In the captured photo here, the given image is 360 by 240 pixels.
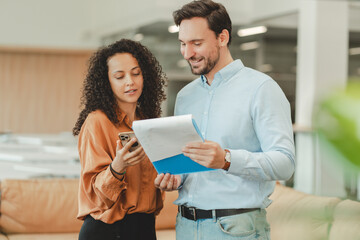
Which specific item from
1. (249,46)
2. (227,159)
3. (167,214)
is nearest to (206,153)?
(227,159)

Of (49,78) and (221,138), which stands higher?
(49,78)

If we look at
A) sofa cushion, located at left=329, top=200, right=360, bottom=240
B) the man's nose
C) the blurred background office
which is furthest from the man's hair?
sofa cushion, located at left=329, top=200, right=360, bottom=240

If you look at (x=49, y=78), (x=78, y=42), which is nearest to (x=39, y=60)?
(x=49, y=78)

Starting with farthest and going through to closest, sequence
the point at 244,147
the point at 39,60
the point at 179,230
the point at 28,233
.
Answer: the point at 39,60, the point at 28,233, the point at 179,230, the point at 244,147

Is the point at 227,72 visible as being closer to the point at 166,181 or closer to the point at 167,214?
the point at 166,181

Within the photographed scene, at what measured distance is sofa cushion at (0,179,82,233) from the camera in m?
3.12

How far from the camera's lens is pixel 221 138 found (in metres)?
1.50

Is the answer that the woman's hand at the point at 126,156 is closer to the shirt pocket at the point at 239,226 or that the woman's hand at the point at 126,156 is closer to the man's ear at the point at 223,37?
the shirt pocket at the point at 239,226

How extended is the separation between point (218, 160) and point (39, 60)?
10.1 m

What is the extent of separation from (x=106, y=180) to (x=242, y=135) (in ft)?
1.58

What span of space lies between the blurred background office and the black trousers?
116cm

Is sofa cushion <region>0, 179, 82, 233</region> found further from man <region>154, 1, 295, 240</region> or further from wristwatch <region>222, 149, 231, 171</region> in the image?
wristwatch <region>222, 149, 231, 171</region>

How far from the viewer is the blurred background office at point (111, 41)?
5.70m

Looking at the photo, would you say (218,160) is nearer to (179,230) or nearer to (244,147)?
(244,147)
